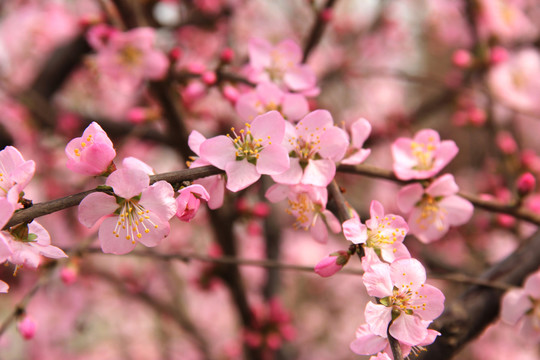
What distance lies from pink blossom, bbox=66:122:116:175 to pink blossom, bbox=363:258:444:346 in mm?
481

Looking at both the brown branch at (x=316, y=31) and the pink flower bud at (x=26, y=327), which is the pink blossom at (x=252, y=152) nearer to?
the pink flower bud at (x=26, y=327)

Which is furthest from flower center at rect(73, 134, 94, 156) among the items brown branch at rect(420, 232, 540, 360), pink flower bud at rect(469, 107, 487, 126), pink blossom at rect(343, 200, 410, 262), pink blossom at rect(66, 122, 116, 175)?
pink flower bud at rect(469, 107, 487, 126)

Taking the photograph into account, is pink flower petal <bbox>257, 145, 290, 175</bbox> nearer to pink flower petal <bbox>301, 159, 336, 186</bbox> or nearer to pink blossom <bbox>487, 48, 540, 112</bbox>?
pink flower petal <bbox>301, 159, 336, 186</bbox>

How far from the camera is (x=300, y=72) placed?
1.22 metres

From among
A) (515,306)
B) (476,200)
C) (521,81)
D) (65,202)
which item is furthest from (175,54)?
(521,81)

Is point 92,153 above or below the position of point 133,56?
above

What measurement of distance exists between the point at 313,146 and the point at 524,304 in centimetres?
67

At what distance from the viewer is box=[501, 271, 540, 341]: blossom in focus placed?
1026 mm

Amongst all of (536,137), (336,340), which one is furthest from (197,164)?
(536,137)

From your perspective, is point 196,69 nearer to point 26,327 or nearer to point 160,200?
point 160,200

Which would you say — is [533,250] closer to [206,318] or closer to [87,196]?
[87,196]

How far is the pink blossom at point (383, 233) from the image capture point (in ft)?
2.51

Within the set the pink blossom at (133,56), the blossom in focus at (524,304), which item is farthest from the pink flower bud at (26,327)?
the blossom in focus at (524,304)

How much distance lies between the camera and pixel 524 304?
103 centimetres
